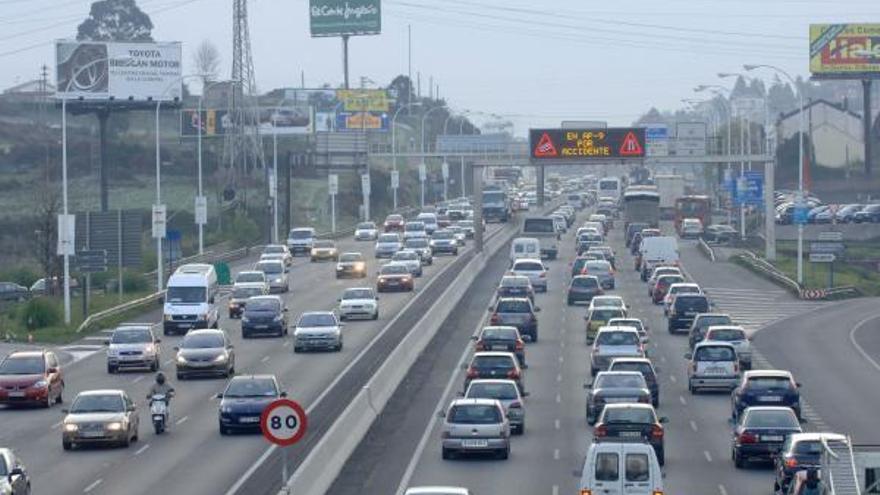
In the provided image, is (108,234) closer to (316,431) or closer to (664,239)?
(664,239)

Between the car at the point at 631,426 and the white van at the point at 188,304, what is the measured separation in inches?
1206

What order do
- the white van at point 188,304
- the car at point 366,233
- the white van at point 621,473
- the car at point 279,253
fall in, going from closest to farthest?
the white van at point 621,473, the white van at point 188,304, the car at point 279,253, the car at point 366,233

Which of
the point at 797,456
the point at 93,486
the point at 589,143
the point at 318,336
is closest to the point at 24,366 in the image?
the point at 318,336

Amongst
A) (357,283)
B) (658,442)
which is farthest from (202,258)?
(658,442)

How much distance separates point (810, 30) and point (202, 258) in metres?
76.1

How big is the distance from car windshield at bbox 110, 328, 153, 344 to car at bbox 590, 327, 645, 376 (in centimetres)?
1238

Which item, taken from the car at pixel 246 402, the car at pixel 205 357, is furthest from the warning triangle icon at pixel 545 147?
the car at pixel 246 402

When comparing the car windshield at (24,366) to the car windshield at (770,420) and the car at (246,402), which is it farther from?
the car windshield at (770,420)

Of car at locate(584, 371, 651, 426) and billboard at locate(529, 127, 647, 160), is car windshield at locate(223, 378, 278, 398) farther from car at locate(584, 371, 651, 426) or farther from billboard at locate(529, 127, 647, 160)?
billboard at locate(529, 127, 647, 160)

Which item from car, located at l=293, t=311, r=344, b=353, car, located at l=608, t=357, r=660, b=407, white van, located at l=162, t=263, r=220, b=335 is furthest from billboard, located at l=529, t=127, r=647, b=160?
car, located at l=608, t=357, r=660, b=407

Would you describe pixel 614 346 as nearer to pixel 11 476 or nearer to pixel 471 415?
pixel 471 415

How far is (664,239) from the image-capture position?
87.3m

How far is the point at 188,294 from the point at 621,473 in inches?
1499

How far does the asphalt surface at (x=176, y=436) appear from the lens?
3167 centimetres
